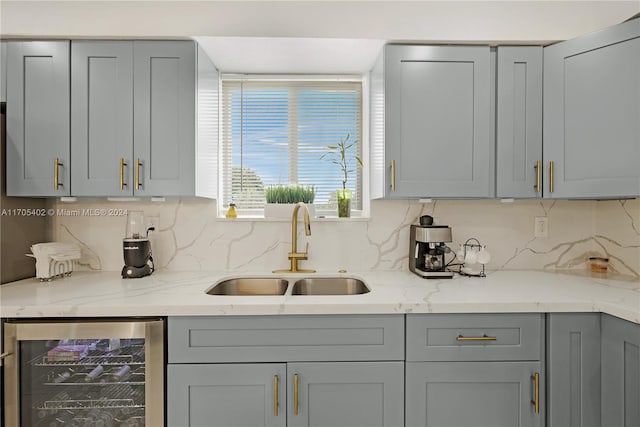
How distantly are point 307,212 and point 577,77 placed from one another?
4.72 feet

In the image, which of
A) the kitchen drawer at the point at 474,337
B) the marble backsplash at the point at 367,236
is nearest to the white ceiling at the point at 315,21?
the marble backsplash at the point at 367,236

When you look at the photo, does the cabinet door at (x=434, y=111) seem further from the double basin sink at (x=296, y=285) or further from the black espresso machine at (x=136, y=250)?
the black espresso machine at (x=136, y=250)

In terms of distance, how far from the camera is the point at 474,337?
4.82ft

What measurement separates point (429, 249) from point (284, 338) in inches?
37.6

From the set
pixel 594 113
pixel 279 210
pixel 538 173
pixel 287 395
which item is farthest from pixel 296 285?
pixel 594 113

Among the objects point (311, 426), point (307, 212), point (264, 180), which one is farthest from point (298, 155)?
point (311, 426)

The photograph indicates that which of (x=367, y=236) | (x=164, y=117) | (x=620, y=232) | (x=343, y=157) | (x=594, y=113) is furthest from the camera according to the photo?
(x=343, y=157)

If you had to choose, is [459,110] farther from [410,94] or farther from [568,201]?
[568,201]

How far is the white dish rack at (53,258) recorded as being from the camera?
1.83 metres

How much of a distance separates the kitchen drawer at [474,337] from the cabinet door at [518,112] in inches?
27.5

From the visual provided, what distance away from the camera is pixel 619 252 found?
6.81 feet

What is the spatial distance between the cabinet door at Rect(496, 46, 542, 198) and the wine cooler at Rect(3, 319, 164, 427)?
5.74ft

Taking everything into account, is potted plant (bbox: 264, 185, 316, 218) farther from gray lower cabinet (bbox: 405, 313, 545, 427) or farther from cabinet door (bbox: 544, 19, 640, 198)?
cabinet door (bbox: 544, 19, 640, 198)

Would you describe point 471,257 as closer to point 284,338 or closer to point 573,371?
point 573,371
